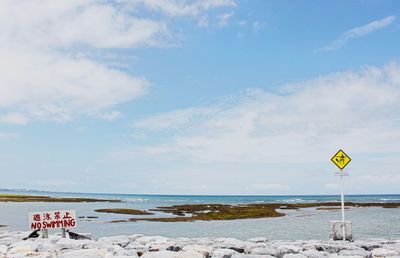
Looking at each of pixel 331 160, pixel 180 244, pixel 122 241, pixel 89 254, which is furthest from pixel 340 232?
pixel 89 254

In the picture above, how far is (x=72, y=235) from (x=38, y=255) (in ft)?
12.7

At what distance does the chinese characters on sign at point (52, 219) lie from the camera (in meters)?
12.9

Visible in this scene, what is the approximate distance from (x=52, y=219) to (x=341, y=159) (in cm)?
806

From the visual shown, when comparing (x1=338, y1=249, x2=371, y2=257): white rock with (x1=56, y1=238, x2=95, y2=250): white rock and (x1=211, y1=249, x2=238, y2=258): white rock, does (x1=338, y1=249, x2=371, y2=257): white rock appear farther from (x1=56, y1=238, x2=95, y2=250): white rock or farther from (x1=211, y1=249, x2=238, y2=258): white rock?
(x1=56, y1=238, x2=95, y2=250): white rock

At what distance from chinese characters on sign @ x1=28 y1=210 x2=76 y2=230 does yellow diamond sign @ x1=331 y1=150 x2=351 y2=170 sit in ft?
24.0

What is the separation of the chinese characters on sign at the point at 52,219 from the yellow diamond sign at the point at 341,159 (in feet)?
24.0

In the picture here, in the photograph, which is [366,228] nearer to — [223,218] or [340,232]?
[223,218]

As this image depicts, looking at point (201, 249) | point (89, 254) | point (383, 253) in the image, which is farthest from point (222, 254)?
point (383, 253)

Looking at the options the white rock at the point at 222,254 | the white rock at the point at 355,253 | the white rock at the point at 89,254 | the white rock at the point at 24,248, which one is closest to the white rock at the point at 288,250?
the white rock at the point at 355,253

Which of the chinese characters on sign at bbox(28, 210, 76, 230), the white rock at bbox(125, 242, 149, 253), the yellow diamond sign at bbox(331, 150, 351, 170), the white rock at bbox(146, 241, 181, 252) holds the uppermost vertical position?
the yellow diamond sign at bbox(331, 150, 351, 170)

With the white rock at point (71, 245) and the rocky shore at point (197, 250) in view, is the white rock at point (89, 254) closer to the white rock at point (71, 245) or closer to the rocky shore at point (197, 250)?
the rocky shore at point (197, 250)

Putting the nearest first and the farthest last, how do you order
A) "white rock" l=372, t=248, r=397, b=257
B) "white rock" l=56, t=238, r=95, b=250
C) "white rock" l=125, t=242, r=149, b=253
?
"white rock" l=372, t=248, r=397, b=257, "white rock" l=56, t=238, r=95, b=250, "white rock" l=125, t=242, r=149, b=253

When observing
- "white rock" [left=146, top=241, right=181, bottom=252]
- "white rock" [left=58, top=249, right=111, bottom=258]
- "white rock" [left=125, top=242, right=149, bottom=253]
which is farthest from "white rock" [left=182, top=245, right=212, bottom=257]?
"white rock" [left=58, top=249, right=111, bottom=258]

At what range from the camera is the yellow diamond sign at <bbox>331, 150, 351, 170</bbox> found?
12430 millimetres
